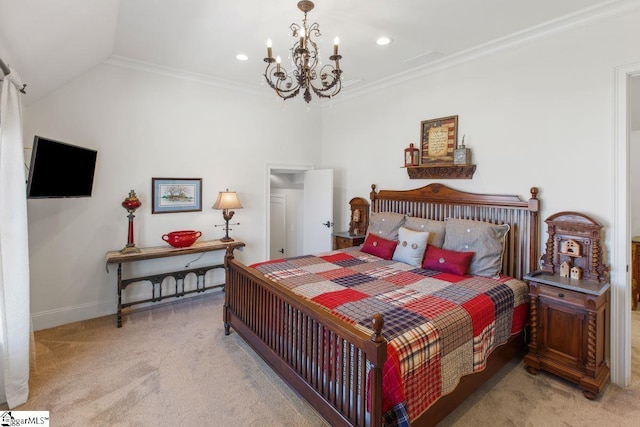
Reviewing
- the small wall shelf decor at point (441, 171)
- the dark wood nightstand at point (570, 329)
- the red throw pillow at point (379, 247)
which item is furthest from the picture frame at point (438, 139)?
the dark wood nightstand at point (570, 329)

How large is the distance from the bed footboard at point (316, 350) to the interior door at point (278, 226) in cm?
305

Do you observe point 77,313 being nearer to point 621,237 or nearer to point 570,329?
point 570,329

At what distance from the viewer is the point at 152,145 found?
4.04 meters

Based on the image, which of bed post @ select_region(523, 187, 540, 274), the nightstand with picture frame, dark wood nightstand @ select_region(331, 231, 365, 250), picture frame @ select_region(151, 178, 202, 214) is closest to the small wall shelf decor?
bed post @ select_region(523, 187, 540, 274)

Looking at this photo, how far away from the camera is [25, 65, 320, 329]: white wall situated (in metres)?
3.46

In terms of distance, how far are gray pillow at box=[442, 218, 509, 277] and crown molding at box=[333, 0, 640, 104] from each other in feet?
6.00

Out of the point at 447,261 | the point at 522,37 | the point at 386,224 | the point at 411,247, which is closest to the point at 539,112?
the point at 522,37

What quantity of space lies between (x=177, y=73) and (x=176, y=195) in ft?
5.21

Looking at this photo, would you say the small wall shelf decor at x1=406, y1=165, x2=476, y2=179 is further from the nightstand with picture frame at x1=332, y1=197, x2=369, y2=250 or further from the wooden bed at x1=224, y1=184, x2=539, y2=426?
the nightstand with picture frame at x1=332, y1=197, x2=369, y2=250

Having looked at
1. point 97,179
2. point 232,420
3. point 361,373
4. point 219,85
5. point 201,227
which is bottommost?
point 232,420

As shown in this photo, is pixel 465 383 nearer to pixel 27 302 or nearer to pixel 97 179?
pixel 27 302

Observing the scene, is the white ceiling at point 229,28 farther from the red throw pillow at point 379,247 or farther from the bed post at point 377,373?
the bed post at point 377,373

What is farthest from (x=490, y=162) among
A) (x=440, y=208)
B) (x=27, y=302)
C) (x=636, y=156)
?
(x=27, y=302)

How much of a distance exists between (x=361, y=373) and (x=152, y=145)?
12.3 ft
